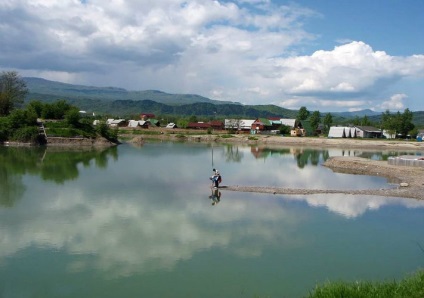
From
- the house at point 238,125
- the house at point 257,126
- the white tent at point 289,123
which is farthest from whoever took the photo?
the white tent at point 289,123

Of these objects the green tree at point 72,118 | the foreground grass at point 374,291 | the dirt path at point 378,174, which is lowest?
the dirt path at point 378,174

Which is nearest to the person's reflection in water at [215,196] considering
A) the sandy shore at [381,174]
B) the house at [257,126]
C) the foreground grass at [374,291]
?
the sandy shore at [381,174]

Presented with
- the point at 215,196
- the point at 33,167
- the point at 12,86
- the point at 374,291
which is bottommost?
the point at 33,167

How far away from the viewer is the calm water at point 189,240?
43.4 ft

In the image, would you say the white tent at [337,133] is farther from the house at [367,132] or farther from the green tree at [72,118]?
the green tree at [72,118]

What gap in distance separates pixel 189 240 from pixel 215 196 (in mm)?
10005

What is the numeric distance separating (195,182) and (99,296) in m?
21.7

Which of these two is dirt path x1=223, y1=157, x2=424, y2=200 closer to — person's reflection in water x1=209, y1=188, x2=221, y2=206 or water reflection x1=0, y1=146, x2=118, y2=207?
person's reflection in water x1=209, y1=188, x2=221, y2=206

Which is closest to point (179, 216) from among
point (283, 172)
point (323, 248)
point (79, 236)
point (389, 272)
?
point (79, 236)

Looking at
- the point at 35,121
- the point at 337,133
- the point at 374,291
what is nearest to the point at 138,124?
the point at 35,121

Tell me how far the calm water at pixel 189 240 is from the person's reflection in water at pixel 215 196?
16.4 inches

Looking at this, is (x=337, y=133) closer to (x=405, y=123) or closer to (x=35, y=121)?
(x=405, y=123)

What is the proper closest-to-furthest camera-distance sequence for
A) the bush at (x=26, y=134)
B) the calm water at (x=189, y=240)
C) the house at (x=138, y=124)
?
the calm water at (x=189, y=240) → the bush at (x=26, y=134) → the house at (x=138, y=124)

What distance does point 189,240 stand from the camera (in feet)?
57.7
